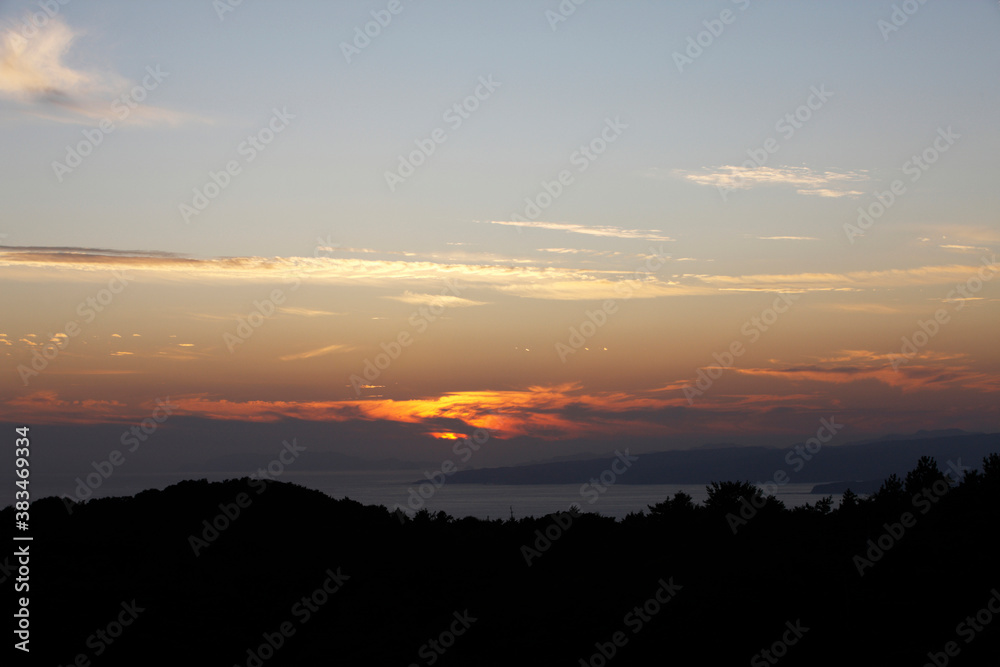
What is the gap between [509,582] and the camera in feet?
93.8

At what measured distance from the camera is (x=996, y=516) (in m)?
30.4

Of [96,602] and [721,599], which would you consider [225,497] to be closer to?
[96,602]

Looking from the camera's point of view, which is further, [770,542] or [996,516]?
[770,542]

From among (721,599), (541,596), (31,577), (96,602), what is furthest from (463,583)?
Answer: (31,577)

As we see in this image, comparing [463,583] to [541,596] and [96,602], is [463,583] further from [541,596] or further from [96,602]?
[96,602]

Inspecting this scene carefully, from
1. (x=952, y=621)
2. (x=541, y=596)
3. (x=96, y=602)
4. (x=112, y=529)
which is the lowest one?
(x=952, y=621)

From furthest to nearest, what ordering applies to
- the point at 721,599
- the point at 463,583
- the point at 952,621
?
1. the point at 463,583
2. the point at 721,599
3. the point at 952,621

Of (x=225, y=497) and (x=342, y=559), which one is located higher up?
(x=225, y=497)

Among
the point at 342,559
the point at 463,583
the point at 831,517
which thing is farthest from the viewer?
the point at 831,517

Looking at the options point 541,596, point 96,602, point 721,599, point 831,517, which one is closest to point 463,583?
point 541,596

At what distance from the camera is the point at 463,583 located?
28.3 metres

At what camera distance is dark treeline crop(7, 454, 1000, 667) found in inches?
870

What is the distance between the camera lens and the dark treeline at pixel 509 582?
22.1 m

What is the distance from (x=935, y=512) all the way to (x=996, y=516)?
114 inches
